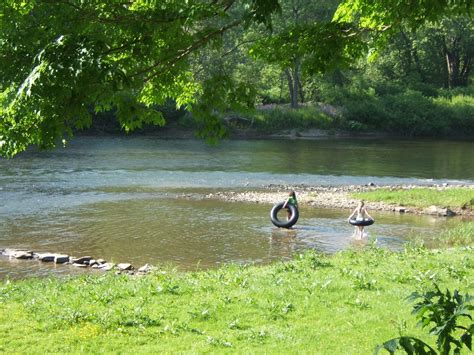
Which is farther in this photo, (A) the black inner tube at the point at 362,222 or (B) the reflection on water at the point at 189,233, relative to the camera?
(A) the black inner tube at the point at 362,222

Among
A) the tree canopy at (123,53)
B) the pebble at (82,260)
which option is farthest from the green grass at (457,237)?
the tree canopy at (123,53)

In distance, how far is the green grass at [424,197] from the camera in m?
26.9

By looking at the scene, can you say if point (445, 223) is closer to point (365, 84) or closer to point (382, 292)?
point (382, 292)

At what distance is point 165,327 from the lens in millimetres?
9016

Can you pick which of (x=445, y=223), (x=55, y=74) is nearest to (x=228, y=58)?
(x=445, y=223)

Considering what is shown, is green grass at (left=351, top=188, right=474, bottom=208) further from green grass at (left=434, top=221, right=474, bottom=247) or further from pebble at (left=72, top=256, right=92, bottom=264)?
pebble at (left=72, top=256, right=92, bottom=264)

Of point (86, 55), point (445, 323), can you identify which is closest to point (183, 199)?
point (86, 55)

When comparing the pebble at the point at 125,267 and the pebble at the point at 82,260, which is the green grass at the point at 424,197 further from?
the pebble at the point at 82,260

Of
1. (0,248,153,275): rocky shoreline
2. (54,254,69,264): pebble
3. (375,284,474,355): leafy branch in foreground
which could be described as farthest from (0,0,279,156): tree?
(54,254,69,264): pebble

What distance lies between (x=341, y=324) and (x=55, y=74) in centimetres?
537

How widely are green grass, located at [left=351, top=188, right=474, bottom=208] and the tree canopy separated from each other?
19.4 metres

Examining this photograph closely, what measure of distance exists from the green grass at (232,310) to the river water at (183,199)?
5.10m

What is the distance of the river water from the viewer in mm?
19781

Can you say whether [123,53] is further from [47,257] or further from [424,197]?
[424,197]
